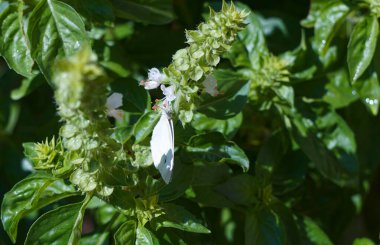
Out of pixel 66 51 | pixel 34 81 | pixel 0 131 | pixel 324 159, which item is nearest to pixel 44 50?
pixel 66 51

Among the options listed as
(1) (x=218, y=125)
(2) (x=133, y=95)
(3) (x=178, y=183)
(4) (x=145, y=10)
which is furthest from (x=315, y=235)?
(4) (x=145, y=10)

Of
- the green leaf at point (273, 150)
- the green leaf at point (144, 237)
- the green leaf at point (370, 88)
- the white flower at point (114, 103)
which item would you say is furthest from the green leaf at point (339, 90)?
the green leaf at point (144, 237)

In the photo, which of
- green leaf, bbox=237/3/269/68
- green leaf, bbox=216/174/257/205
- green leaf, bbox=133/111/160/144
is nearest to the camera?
green leaf, bbox=133/111/160/144

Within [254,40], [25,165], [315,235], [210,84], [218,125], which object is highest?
[210,84]

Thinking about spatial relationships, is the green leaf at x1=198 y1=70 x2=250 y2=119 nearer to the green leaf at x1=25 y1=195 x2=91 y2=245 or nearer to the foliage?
the foliage

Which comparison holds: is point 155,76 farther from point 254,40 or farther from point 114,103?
point 254,40

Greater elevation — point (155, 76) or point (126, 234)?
point (155, 76)

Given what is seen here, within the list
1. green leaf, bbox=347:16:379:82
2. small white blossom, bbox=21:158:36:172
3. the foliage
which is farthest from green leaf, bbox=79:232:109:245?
green leaf, bbox=347:16:379:82

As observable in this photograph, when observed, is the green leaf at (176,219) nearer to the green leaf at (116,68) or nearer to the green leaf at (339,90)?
the green leaf at (116,68)
